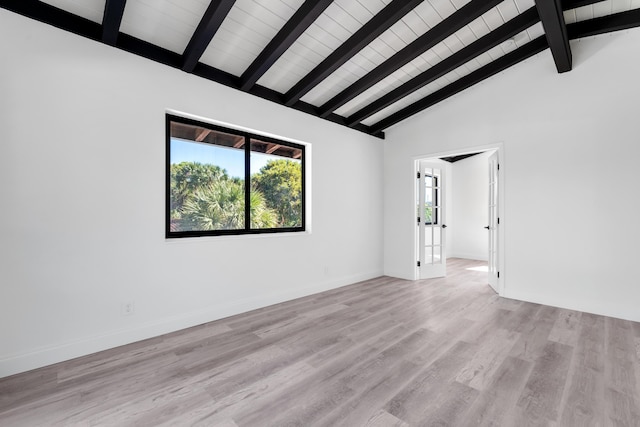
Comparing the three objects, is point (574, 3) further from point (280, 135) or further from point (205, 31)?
point (205, 31)

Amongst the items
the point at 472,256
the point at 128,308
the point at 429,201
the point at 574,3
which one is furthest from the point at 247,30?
the point at 472,256

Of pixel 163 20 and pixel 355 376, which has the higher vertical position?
pixel 163 20

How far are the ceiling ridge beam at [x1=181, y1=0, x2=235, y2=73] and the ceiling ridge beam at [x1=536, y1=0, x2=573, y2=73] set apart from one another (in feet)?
8.92

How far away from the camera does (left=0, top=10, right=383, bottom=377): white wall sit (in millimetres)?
2203

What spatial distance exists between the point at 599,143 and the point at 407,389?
371cm

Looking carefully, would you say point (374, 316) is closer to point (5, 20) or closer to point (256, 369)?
point (256, 369)

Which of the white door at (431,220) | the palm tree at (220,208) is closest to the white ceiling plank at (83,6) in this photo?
the palm tree at (220,208)

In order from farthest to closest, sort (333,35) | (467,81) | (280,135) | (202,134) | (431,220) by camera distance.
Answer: (431,220) < (467,81) < (280,135) < (202,134) < (333,35)

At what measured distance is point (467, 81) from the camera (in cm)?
413

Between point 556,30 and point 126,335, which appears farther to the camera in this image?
point 556,30

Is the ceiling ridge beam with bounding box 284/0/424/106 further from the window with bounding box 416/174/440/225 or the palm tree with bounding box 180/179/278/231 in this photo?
the window with bounding box 416/174/440/225

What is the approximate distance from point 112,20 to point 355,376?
3.33m

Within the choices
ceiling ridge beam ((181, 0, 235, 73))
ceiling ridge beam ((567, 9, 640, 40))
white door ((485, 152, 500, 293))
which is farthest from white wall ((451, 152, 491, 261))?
ceiling ridge beam ((181, 0, 235, 73))

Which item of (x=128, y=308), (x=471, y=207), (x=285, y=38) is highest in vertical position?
(x=285, y=38)
